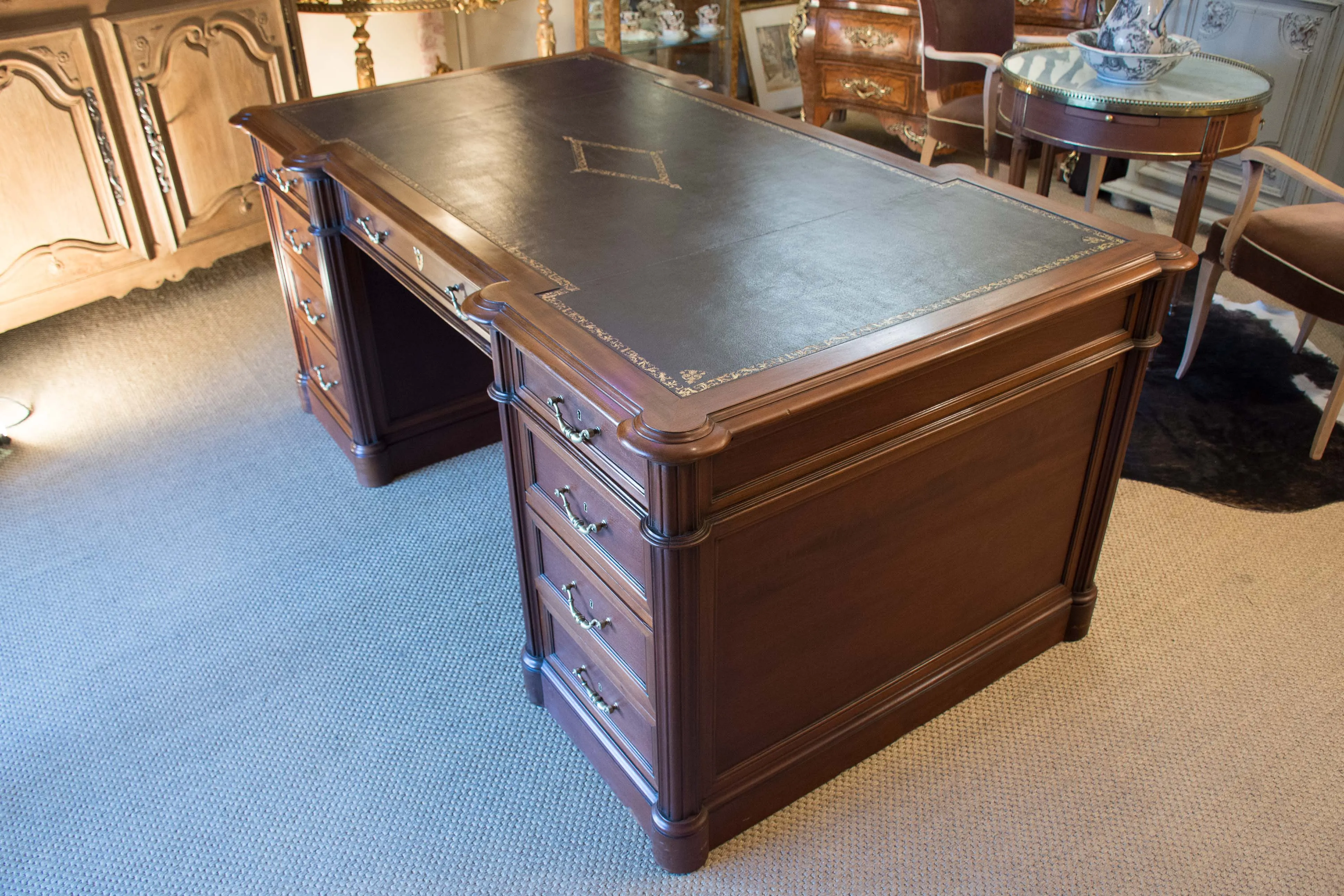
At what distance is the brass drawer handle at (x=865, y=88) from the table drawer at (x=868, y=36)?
0.10 m

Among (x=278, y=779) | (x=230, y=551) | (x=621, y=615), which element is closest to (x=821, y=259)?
(x=621, y=615)

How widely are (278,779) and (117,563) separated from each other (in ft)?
2.88

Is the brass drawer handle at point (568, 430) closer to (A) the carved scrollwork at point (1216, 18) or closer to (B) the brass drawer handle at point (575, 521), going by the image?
(B) the brass drawer handle at point (575, 521)

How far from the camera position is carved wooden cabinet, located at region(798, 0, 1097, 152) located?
4125 mm

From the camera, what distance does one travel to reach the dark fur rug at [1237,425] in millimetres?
2547

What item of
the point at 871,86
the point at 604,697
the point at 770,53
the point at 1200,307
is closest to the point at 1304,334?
the point at 1200,307

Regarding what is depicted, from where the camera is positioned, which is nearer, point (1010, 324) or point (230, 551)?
point (1010, 324)

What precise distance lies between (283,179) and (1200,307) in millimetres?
2499

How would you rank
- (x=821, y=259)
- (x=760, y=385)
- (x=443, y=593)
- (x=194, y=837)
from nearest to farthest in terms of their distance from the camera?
(x=760, y=385) < (x=821, y=259) < (x=194, y=837) < (x=443, y=593)

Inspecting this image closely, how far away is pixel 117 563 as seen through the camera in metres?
2.39

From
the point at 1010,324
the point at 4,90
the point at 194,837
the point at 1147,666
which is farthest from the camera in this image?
the point at 4,90

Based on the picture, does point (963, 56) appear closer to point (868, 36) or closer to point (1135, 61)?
point (1135, 61)

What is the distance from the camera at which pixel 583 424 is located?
143 cm

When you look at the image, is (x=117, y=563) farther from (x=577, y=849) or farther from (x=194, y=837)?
(x=577, y=849)
